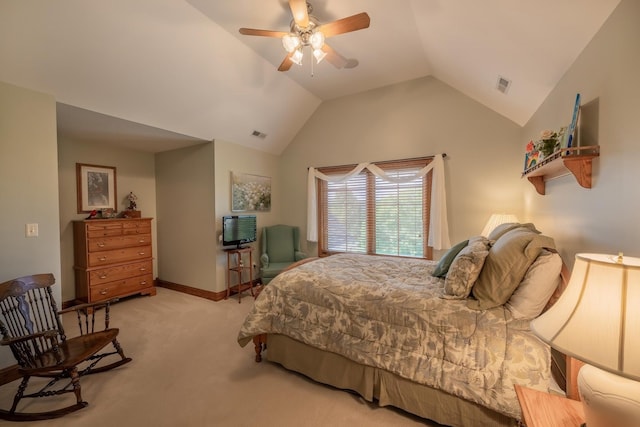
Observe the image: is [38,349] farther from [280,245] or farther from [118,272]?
[280,245]

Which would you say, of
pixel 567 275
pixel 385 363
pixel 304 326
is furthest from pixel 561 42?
pixel 304 326

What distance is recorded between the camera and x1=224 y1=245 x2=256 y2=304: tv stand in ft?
13.2

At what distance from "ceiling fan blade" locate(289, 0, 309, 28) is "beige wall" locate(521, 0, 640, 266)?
1.80 metres

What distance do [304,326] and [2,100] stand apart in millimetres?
3157

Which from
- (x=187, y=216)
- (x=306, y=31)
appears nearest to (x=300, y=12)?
(x=306, y=31)

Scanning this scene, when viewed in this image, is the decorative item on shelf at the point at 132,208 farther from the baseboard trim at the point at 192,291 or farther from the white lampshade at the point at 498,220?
the white lampshade at the point at 498,220

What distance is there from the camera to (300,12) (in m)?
1.98

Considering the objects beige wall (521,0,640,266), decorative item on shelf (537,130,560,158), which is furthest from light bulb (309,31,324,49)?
decorative item on shelf (537,130,560,158)

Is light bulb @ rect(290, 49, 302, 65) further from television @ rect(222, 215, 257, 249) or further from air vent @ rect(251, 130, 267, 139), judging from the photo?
television @ rect(222, 215, 257, 249)

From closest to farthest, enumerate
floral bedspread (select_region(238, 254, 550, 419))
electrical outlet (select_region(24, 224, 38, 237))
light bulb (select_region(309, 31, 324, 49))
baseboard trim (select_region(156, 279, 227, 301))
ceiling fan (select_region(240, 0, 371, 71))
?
floral bedspread (select_region(238, 254, 550, 419)), ceiling fan (select_region(240, 0, 371, 71)), light bulb (select_region(309, 31, 324, 49)), electrical outlet (select_region(24, 224, 38, 237)), baseboard trim (select_region(156, 279, 227, 301))

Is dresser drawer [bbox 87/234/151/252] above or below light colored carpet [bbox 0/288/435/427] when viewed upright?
above

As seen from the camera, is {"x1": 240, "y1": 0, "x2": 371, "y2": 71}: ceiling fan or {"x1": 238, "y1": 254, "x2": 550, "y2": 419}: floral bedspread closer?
{"x1": 238, "y1": 254, "x2": 550, "y2": 419}: floral bedspread

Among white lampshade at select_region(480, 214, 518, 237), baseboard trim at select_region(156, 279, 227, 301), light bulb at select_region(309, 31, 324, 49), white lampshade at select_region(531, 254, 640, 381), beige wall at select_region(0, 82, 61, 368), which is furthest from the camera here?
baseboard trim at select_region(156, 279, 227, 301)

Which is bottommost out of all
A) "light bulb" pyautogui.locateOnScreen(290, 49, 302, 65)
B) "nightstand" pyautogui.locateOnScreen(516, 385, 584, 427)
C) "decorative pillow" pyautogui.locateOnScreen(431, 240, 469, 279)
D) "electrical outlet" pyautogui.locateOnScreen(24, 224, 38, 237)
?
"nightstand" pyautogui.locateOnScreen(516, 385, 584, 427)
